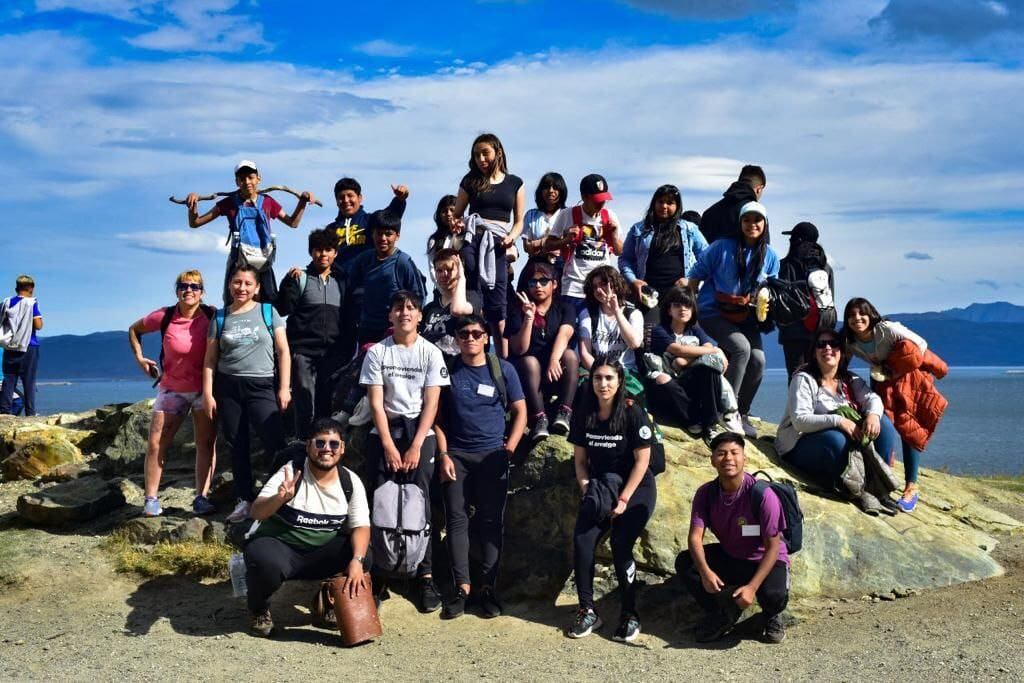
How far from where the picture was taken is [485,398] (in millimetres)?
7938

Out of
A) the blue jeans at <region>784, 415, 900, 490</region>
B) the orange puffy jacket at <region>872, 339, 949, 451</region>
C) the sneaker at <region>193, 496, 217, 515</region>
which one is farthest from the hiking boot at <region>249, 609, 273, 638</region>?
the orange puffy jacket at <region>872, 339, 949, 451</region>

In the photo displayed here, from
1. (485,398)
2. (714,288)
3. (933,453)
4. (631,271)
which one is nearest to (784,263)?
(714,288)

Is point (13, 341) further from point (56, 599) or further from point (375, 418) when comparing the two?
point (375, 418)

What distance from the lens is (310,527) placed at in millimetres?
7215

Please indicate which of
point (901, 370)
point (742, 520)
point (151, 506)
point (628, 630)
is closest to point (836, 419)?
point (901, 370)

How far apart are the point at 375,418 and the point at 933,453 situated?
37001 mm

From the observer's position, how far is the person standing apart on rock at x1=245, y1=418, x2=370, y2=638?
7.10m

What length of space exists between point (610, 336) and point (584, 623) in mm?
2539

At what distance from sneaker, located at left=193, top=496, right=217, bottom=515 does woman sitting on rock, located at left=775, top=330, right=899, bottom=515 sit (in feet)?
18.0

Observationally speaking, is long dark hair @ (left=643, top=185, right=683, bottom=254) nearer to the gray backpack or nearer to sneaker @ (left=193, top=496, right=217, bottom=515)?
the gray backpack

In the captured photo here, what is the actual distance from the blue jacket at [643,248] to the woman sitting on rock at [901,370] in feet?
5.12

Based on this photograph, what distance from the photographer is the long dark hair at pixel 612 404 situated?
24.3 feet

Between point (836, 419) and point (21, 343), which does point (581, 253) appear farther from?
point (21, 343)

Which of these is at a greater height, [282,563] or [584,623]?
[282,563]
